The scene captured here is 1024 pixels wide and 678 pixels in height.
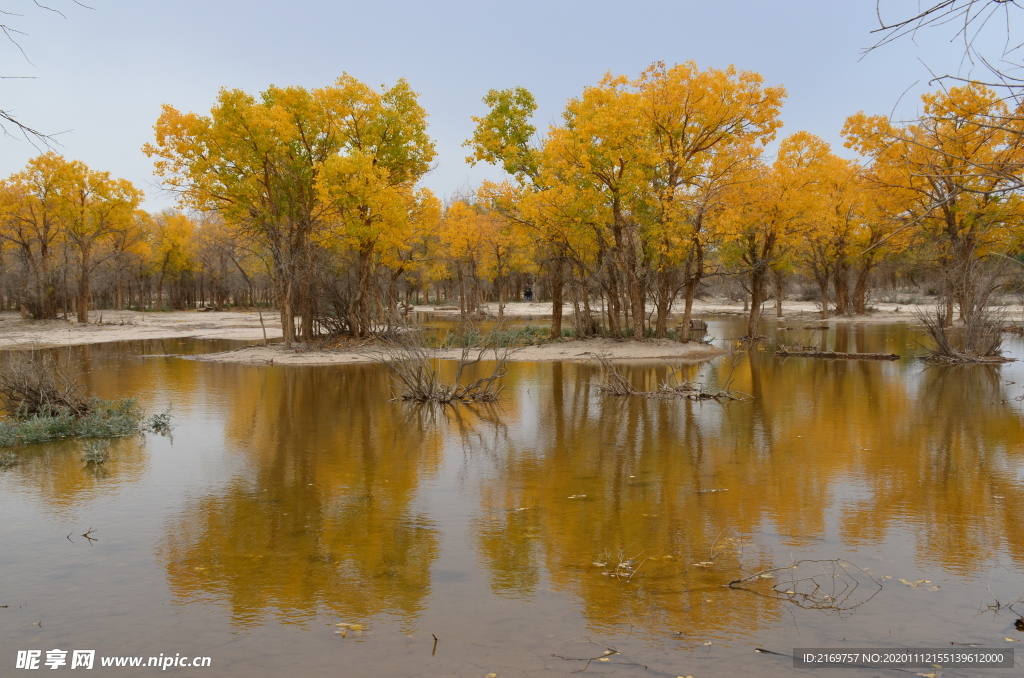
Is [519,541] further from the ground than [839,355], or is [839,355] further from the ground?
[839,355]

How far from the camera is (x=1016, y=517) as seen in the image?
776 centimetres

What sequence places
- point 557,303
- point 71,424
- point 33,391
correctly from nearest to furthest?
point 71,424, point 33,391, point 557,303

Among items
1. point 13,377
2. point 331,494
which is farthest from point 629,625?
point 13,377

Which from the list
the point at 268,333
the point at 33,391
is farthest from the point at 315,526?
the point at 268,333

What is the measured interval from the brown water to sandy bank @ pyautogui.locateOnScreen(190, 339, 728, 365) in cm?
1124

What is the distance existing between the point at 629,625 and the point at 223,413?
11.4 m

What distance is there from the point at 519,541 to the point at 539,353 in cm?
1969

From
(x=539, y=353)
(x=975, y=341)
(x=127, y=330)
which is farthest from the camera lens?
(x=127, y=330)

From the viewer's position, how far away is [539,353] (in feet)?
88.4

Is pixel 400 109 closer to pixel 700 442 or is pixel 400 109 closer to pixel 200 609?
pixel 700 442

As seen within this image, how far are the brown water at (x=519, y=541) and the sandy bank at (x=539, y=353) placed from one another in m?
11.2

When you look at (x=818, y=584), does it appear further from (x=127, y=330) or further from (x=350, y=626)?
(x=127, y=330)

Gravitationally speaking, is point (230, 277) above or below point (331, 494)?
above

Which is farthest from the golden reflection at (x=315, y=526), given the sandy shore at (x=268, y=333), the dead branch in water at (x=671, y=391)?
the sandy shore at (x=268, y=333)
